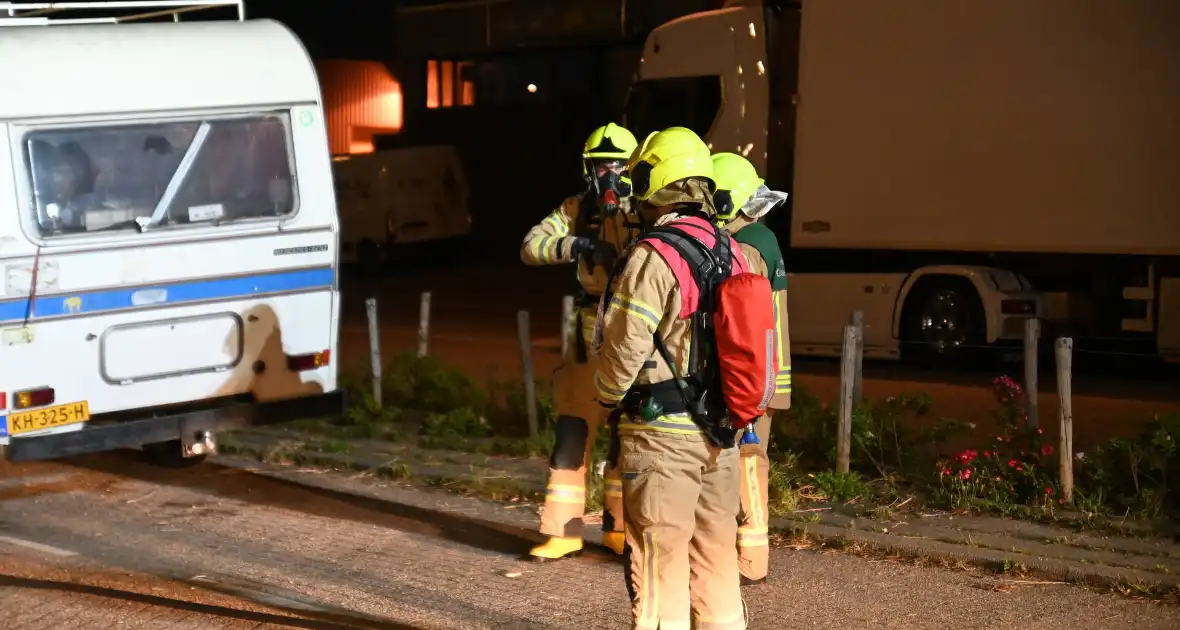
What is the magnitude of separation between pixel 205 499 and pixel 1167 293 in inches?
A: 317

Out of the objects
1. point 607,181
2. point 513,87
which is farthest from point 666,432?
point 513,87

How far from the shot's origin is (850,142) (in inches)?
523

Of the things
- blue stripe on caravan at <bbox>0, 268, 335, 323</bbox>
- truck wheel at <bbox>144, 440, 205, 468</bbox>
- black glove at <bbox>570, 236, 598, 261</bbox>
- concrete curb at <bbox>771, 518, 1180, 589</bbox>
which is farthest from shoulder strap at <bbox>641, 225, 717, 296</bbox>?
truck wheel at <bbox>144, 440, 205, 468</bbox>

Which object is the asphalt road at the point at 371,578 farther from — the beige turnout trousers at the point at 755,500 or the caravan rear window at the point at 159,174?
the caravan rear window at the point at 159,174

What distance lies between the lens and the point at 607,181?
672 cm

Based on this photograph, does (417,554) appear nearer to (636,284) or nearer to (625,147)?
(625,147)

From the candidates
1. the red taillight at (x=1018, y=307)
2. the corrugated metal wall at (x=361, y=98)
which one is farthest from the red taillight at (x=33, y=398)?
Answer: the corrugated metal wall at (x=361, y=98)

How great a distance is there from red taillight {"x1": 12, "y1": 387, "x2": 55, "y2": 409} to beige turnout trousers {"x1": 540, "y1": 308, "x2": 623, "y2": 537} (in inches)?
114

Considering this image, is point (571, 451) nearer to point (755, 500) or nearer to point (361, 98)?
point (755, 500)

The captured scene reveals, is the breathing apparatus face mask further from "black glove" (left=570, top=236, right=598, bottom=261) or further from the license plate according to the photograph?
the license plate

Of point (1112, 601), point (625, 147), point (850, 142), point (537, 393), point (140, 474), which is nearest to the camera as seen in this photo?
point (1112, 601)

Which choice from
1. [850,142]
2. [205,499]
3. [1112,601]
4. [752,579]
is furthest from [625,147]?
[850,142]

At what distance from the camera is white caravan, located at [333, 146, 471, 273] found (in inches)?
1053

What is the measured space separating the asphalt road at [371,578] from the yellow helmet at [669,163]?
1994mm
